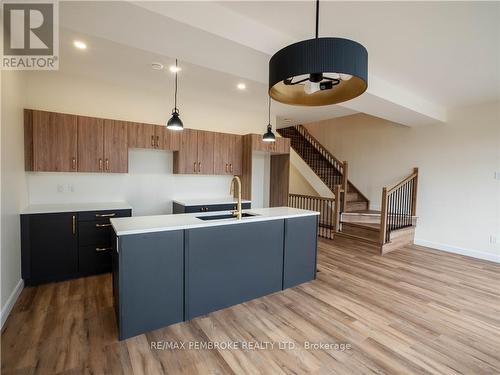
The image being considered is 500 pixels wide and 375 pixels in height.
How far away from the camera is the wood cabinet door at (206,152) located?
15.6 ft

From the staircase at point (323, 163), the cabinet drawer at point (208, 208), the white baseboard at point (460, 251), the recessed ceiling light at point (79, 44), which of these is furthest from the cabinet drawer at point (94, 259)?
the white baseboard at point (460, 251)

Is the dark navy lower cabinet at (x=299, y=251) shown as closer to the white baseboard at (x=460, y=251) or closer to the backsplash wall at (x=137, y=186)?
the backsplash wall at (x=137, y=186)

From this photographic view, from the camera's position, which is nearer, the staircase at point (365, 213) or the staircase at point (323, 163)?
the staircase at point (365, 213)

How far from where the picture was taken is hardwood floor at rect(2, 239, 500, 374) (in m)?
1.93

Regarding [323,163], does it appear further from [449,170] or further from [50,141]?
[50,141]

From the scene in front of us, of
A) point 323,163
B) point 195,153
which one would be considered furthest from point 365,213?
point 195,153

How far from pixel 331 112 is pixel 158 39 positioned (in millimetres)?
4048

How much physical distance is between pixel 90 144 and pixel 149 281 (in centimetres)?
259

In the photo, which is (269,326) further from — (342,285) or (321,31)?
(321,31)

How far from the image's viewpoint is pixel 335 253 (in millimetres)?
4805

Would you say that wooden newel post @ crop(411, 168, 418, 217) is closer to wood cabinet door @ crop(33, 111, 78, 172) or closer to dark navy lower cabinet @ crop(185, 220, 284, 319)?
dark navy lower cabinet @ crop(185, 220, 284, 319)

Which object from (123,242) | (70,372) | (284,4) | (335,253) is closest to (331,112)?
(335,253)

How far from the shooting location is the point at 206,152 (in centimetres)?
483

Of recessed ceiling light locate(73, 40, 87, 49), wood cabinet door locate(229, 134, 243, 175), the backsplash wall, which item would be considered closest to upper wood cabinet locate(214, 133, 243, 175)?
wood cabinet door locate(229, 134, 243, 175)
